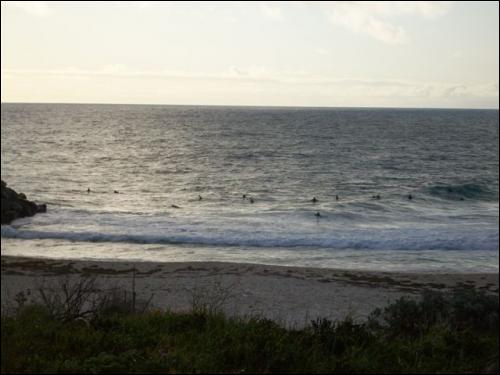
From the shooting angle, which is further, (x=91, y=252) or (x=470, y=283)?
(x=91, y=252)

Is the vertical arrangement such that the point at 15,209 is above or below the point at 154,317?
below

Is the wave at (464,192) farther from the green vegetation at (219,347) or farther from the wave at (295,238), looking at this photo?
the green vegetation at (219,347)

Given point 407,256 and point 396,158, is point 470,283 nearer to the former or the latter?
point 407,256

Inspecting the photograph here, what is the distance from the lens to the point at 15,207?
26406 mm

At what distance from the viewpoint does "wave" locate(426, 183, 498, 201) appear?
83.8ft

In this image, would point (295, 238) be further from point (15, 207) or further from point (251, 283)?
point (15, 207)

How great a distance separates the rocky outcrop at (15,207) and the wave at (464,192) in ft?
74.3

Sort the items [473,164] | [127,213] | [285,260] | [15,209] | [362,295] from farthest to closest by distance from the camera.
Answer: [473,164] < [127,213] < [15,209] < [285,260] < [362,295]

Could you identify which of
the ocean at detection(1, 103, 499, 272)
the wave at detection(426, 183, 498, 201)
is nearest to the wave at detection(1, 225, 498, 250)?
the ocean at detection(1, 103, 499, 272)

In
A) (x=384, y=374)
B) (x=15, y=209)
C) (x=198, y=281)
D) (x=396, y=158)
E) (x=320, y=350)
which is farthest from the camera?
(x=396, y=158)

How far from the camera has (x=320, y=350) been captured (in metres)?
6.38

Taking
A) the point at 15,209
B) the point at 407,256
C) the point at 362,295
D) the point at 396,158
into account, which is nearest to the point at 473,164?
the point at 396,158

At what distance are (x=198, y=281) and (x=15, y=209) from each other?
1440 cm

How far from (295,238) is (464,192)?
11.0m
